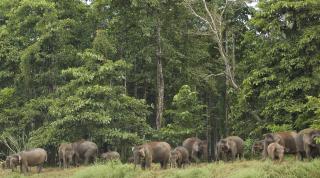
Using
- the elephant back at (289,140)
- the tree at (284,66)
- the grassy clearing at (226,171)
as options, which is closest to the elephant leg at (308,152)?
the elephant back at (289,140)

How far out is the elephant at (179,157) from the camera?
21.4m

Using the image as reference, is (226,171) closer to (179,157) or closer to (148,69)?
(179,157)

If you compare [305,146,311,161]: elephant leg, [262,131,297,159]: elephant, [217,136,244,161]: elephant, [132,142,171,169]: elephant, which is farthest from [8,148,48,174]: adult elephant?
Result: [305,146,311,161]: elephant leg

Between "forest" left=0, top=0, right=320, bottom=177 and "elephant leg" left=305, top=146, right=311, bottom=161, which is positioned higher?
"forest" left=0, top=0, right=320, bottom=177

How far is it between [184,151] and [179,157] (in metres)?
0.45

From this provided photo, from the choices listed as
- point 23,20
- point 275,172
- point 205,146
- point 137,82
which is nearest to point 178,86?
point 137,82

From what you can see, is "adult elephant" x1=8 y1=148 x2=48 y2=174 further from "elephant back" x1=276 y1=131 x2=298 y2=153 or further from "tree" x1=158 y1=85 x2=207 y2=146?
"elephant back" x1=276 y1=131 x2=298 y2=153

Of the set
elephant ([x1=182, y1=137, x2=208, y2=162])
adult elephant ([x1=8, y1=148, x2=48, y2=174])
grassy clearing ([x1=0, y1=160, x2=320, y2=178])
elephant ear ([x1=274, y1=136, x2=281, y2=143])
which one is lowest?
grassy clearing ([x1=0, y1=160, x2=320, y2=178])

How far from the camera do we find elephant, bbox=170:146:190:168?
21411mm

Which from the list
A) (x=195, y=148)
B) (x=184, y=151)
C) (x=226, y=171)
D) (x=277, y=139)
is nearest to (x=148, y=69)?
(x=195, y=148)

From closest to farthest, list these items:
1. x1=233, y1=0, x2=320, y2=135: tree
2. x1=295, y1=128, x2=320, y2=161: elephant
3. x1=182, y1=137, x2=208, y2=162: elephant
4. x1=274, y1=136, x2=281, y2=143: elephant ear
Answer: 1. x1=295, y1=128, x2=320, y2=161: elephant
2. x1=274, y1=136, x2=281, y2=143: elephant ear
3. x1=233, y1=0, x2=320, y2=135: tree
4. x1=182, y1=137, x2=208, y2=162: elephant

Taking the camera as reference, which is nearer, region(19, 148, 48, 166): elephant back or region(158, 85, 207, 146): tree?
region(19, 148, 48, 166): elephant back

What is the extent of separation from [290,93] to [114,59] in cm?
979

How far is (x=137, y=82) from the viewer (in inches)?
1200
